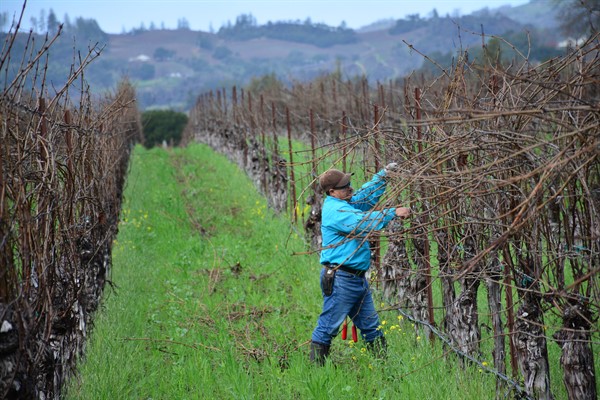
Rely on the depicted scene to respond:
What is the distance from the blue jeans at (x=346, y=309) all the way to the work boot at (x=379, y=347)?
0.04 meters

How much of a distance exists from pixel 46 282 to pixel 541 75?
3.34 meters

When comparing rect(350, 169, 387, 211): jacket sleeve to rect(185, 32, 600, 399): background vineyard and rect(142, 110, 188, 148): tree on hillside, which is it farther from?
rect(142, 110, 188, 148): tree on hillside

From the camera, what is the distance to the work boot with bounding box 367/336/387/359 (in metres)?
6.40

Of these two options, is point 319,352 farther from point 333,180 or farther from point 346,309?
point 333,180

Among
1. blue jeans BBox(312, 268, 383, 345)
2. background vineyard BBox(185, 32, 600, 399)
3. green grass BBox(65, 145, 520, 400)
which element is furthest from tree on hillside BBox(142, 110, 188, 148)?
blue jeans BBox(312, 268, 383, 345)

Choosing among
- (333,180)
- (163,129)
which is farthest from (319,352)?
(163,129)

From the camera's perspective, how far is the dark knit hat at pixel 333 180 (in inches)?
243

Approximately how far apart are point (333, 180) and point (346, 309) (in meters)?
1.13

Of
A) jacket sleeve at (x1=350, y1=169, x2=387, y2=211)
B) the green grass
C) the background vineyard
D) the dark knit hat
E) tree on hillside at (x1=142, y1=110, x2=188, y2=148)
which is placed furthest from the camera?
tree on hillside at (x1=142, y1=110, x2=188, y2=148)

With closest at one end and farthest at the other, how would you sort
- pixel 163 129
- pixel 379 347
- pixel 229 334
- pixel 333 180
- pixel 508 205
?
1. pixel 508 205
2. pixel 333 180
3. pixel 379 347
4. pixel 229 334
5. pixel 163 129

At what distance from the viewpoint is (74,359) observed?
6.49 meters

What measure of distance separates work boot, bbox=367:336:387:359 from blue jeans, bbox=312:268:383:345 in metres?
0.04

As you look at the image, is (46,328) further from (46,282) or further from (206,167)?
(206,167)

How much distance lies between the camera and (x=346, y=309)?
6.25 meters
